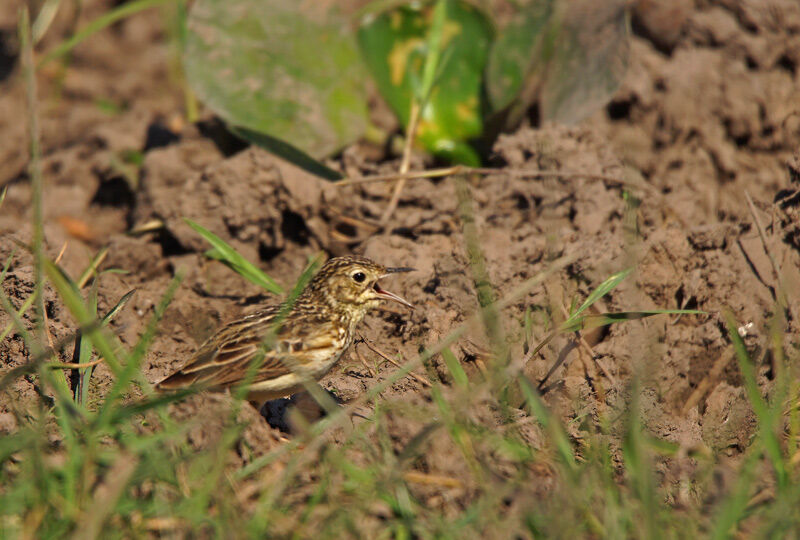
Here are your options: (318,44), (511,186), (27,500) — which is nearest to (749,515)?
(27,500)

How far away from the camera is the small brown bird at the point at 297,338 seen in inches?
174

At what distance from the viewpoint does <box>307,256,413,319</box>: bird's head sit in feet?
16.4

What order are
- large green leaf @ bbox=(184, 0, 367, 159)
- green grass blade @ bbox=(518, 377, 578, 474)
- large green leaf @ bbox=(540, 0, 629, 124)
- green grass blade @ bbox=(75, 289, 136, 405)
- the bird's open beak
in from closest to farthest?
green grass blade @ bbox=(518, 377, 578, 474), green grass blade @ bbox=(75, 289, 136, 405), the bird's open beak, large green leaf @ bbox=(540, 0, 629, 124), large green leaf @ bbox=(184, 0, 367, 159)

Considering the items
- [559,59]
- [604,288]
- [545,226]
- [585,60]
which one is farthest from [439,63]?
[604,288]

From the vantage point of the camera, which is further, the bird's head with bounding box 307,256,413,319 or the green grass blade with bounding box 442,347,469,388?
the bird's head with bounding box 307,256,413,319

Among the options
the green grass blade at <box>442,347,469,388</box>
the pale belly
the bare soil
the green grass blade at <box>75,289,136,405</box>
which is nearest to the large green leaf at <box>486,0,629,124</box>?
the bare soil

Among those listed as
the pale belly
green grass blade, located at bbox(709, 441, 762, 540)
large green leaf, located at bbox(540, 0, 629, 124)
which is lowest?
the pale belly

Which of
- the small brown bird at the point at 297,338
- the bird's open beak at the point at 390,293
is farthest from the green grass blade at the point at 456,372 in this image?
the bird's open beak at the point at 390,293

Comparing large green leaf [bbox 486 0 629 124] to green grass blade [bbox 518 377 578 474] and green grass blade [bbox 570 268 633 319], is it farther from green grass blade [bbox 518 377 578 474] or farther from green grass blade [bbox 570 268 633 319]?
green grass blade [bbox 518 377 578 474]

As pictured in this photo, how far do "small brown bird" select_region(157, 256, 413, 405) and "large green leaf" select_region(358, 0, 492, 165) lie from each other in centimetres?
172

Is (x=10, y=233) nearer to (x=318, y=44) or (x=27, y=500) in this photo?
(x=318, y=44)

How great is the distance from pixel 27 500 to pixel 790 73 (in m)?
5.82

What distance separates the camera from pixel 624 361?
4648mm

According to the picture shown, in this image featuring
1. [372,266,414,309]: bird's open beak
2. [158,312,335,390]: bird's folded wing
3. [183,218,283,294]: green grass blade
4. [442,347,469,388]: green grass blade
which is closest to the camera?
[442,347,469,388]: green grass blade
